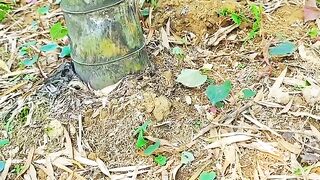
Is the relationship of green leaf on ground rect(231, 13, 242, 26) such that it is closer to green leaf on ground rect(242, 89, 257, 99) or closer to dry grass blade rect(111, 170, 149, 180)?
green leaf on ground rect(242, 89, 257, 99)

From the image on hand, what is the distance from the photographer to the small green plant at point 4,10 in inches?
93.0

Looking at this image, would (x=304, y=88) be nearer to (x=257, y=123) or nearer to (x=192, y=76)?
(x=257, y=123)

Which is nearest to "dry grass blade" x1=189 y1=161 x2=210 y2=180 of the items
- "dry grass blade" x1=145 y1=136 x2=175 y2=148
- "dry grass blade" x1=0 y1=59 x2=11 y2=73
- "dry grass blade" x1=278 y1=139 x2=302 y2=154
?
"dry grass blade" x1=145 y1=136 x2=175 y2=148

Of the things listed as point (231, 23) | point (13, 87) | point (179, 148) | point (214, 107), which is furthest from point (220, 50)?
point (13, 87)

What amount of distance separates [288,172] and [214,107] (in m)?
Answer: 0.30

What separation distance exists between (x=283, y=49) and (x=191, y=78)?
325mm

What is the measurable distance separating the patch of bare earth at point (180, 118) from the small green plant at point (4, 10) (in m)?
0.56

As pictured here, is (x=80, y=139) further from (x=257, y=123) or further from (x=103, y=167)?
(x=257, y=123)

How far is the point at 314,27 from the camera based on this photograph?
1.86 m

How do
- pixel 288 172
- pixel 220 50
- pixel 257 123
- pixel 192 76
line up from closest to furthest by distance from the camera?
pixel 288 172 → pixel 257 123 → pixel 192 76 → pixel 220 50

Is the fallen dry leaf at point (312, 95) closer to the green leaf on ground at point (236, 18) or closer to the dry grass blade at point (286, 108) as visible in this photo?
the dry grass blade at point (286, 108)

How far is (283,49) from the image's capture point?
1.75 metres

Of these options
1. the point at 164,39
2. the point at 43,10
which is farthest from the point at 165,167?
the point at 43,10

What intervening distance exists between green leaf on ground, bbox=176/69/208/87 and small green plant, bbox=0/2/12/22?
1035mm
